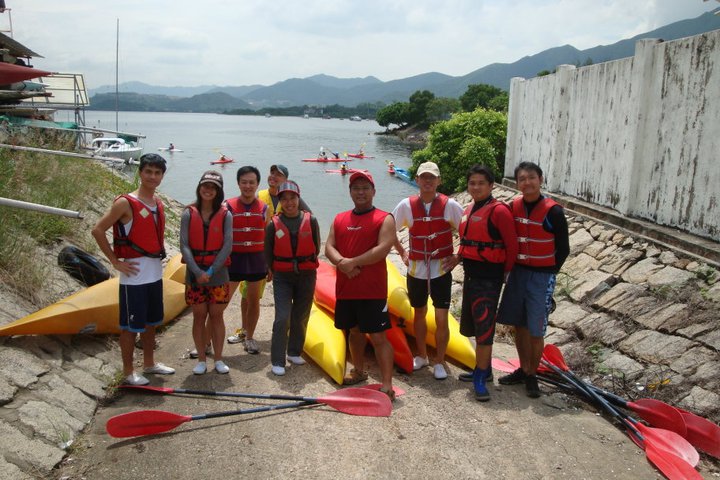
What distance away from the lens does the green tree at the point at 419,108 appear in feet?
259

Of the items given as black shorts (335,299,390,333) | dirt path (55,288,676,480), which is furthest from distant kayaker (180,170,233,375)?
black shorts (335,299,390,333)

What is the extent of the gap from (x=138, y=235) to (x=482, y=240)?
8.29ft

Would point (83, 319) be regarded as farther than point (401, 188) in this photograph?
No

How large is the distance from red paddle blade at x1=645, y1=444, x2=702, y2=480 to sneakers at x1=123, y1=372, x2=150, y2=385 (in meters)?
3.60

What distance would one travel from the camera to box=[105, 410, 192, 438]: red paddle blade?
3.43 m

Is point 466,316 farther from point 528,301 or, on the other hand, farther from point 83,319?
point 83,319

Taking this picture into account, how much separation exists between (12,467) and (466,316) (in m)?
3.11

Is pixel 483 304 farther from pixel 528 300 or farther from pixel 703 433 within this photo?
pixel 703 433

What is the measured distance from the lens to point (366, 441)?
3.57 metres

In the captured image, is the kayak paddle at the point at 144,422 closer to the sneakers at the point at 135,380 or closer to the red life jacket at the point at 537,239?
the sneakers at the point at 135,380

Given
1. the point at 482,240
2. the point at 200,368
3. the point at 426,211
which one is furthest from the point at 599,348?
the point at 200,368

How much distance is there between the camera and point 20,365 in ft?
12.2

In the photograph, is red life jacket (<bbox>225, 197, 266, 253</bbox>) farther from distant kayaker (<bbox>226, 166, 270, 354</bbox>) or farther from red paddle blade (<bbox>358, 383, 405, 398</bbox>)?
red paddle blade (<bbox>358, 383, 405, 398</bbox>)

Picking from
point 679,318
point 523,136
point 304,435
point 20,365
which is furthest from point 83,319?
point 523,136
